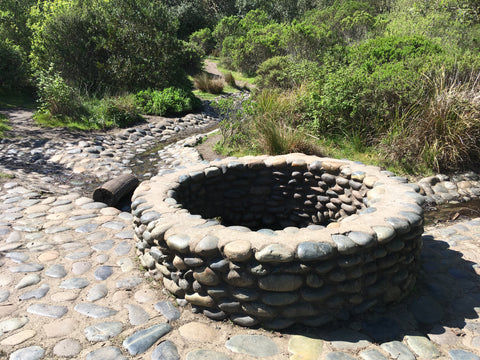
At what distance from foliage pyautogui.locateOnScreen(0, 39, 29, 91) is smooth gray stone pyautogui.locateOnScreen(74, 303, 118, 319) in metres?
10.00

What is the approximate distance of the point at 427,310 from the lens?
2941mm

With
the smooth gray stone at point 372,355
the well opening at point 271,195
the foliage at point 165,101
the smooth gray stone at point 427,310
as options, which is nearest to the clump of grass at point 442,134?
the well opening at point 271,195

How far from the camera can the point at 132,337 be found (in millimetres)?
2533

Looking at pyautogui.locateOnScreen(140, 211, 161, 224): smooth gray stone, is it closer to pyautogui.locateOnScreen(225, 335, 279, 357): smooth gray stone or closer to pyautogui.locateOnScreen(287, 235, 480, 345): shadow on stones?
pyautogui.locateOnScreen(225, 335, 279, 357): smooth gray stone

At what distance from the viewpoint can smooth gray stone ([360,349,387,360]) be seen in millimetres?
2369

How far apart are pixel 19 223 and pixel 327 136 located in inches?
202

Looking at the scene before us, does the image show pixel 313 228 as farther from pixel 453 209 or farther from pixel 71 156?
pixel 71 156

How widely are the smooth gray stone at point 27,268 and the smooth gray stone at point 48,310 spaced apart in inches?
24.0

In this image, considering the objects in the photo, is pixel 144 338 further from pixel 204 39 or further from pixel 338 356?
pixel 204 39

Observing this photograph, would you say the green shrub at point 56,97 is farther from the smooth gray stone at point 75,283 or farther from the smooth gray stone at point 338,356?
the smooth gray stone at point 338,356

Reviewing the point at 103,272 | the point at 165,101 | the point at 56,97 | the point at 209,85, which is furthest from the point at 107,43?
the point at 103,272

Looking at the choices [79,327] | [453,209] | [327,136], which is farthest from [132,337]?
[327,136]

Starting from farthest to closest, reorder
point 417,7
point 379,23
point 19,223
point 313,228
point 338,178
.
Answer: point 379,23 < point 417,7 < point 19,223 < point 338,178 < point 313,228

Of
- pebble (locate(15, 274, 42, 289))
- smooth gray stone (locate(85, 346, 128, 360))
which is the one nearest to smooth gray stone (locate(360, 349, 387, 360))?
smooth gray stone (locate(85, 346, 128, 360))
